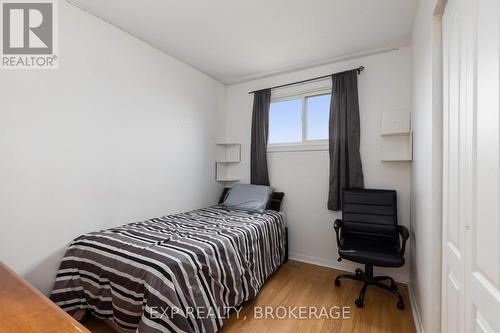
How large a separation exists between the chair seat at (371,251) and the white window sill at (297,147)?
45.9 inches

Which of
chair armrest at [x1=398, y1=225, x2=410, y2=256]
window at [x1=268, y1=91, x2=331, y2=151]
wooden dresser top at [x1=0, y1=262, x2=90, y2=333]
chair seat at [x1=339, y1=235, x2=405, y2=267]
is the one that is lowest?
chair seat at [x1=339, y1=235, x2=405, y2=267]

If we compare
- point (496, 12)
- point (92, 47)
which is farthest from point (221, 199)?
point (496, 12)

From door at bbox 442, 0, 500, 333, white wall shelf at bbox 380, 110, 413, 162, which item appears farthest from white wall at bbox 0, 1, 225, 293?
door at bbox 442, 0, 500, 333

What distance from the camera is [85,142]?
1.98m

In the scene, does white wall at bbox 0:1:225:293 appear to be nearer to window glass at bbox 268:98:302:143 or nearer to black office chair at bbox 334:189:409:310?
window glass at bbox 268:98:302:143

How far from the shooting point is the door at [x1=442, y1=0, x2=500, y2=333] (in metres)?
0.70

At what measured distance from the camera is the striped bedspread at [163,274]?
4.43 ft

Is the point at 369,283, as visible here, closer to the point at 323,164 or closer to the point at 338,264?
the point at 338,264

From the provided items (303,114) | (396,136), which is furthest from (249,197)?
(396,136)

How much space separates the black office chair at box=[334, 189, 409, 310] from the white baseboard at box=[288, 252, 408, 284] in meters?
0.21

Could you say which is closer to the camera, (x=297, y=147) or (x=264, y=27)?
(x=264, y=27)

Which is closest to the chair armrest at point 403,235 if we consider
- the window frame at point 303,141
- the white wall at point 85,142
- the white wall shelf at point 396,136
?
the white wall shelf at point 396,136

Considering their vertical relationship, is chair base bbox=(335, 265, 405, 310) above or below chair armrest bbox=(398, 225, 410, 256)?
below

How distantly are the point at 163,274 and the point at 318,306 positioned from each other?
4.88 ft
